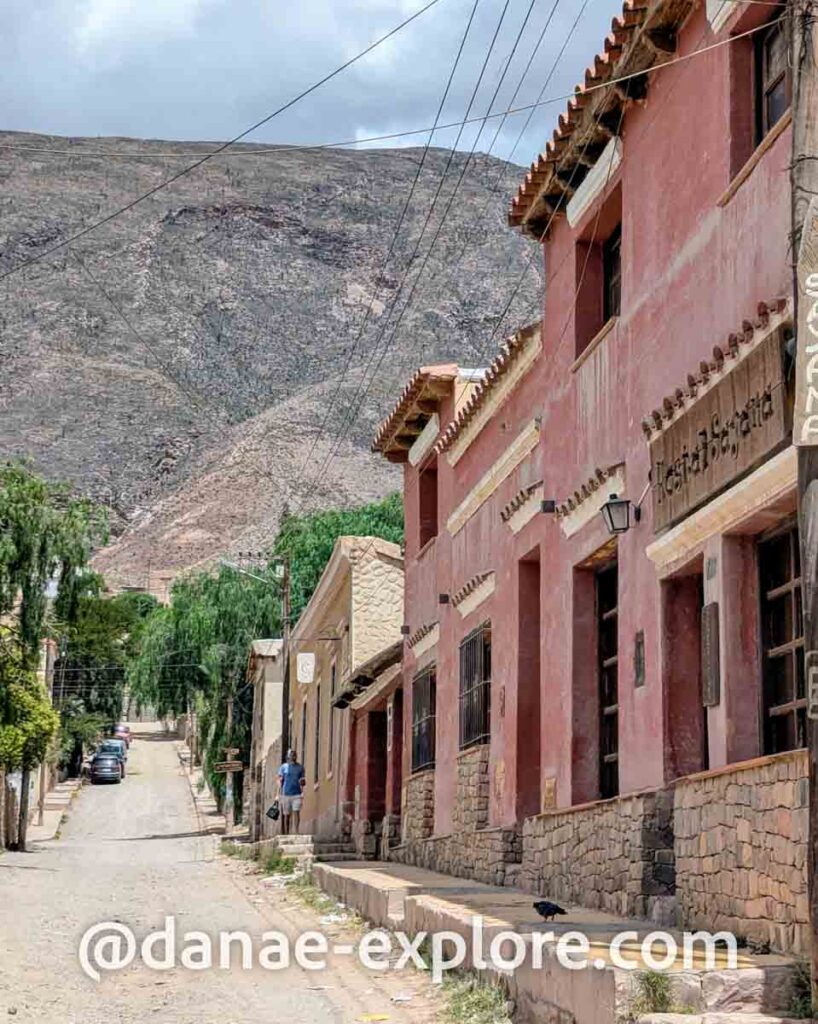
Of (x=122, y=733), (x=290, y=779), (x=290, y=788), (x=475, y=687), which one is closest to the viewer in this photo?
(x=475, y=687)

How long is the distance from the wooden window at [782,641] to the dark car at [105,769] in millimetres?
51968

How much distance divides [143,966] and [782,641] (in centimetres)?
533

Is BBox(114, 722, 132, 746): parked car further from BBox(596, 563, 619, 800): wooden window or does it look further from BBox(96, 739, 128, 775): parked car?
BBox(596, 563, 619, 800): wooden window

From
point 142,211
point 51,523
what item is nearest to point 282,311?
point 142,211

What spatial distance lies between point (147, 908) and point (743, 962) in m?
11.0

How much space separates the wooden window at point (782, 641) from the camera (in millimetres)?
9586

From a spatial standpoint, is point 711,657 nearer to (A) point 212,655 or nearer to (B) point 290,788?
(B) point 290,788

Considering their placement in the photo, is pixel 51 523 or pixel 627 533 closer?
pixel 627 533

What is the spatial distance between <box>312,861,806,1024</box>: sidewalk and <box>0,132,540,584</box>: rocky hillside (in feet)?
353

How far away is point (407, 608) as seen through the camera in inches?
921

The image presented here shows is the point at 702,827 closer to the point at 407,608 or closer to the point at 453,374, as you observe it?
the point at 453,374

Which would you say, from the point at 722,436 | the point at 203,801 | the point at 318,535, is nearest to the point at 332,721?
the point at 722,436

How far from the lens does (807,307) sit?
731 cm

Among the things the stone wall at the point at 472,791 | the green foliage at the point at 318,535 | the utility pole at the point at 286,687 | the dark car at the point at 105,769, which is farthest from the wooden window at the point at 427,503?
the dark car at the point at 105,769
